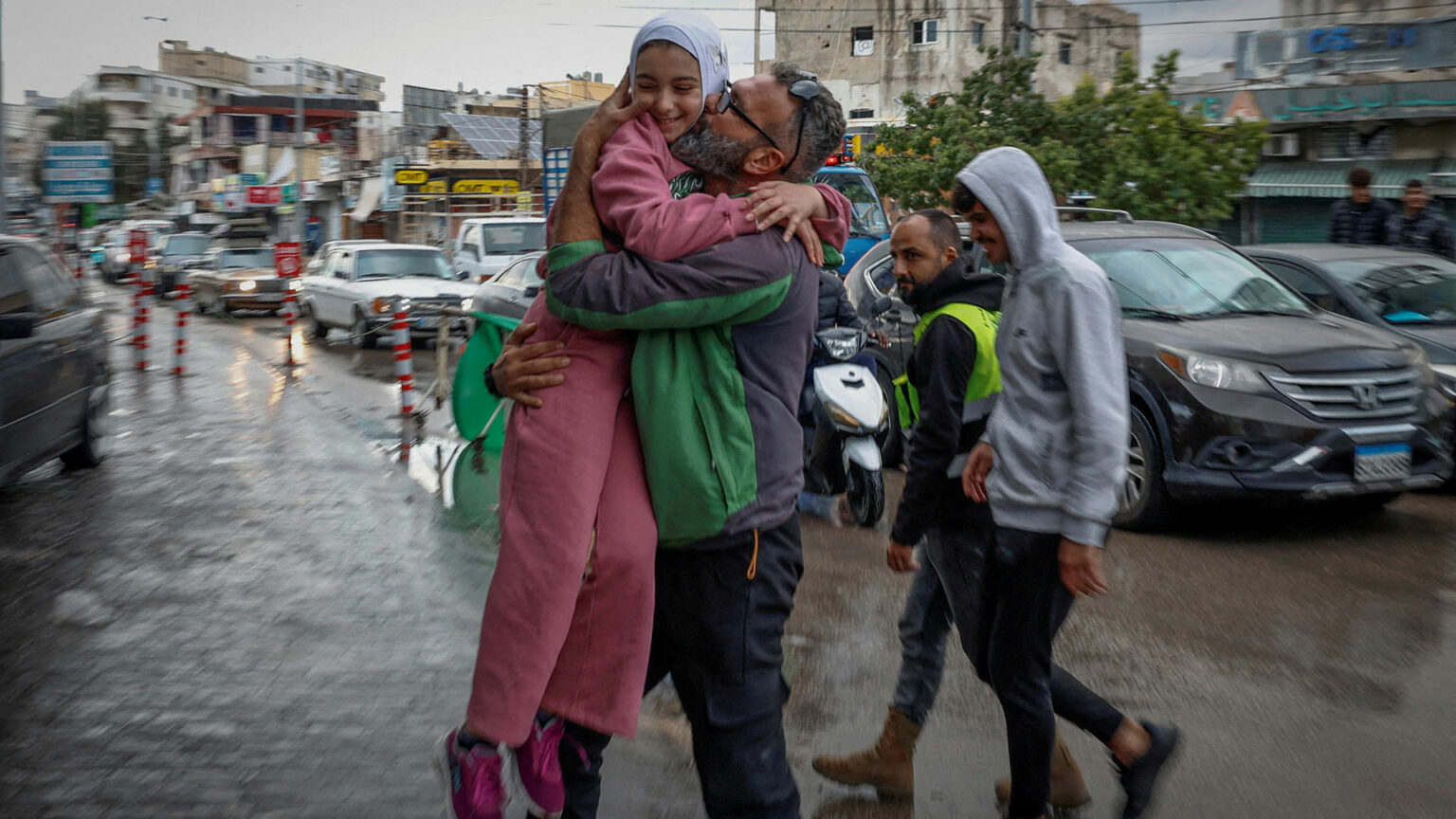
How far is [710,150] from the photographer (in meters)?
2.49

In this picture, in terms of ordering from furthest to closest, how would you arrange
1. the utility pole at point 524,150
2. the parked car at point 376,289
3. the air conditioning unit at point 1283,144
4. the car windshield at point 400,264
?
the utility pole at point 524,150 < the air conditioning unit at point 1283,144 < the car windshield at point 400,264 < the parked car at point 376,289

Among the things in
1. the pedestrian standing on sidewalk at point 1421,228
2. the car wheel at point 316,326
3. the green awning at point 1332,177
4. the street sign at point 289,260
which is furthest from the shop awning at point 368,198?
the pedestrian standing on sidewalk at point 1421,228

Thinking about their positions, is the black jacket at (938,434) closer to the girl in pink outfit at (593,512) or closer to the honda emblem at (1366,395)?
the girl in pink outfit at (593,512)

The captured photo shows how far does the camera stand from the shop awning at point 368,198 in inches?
2231

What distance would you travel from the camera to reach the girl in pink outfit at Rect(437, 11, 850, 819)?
7.70 feet

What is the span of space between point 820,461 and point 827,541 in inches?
28.5

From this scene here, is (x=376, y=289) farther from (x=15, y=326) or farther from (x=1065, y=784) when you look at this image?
(x=1065, y=784)

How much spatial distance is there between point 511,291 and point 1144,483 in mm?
9325

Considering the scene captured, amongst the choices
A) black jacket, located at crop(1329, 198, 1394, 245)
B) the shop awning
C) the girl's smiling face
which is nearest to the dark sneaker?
the girl's smiling face

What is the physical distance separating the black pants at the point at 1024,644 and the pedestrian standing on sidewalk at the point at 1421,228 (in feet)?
28.7

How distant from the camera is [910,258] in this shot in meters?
4.11

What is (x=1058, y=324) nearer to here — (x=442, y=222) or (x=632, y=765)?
(x=632, y=765)

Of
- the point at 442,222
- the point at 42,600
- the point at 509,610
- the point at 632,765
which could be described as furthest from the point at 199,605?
the point at 442,222

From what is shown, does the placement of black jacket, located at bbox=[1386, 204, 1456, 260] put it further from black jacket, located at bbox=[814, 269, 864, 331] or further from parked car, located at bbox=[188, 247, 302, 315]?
parked car, located at bbox=[188, 247, 302, 315]
